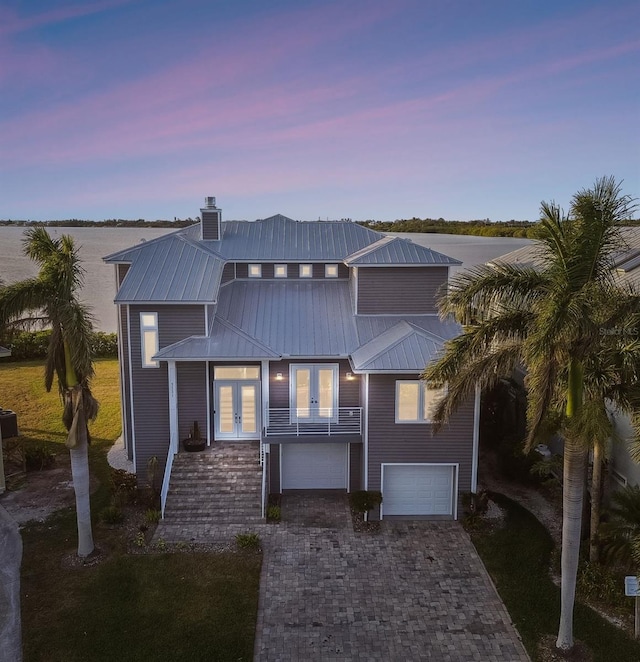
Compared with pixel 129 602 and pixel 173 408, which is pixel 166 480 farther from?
pixel 129 602

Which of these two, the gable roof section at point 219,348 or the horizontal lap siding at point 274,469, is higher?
the gable roof section at point 219,348

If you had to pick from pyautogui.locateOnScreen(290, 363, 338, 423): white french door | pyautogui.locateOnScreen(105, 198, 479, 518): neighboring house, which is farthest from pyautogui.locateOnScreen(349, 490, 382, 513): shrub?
pyautogui.locateOnScreen(290, 363, 338, 423): white french door

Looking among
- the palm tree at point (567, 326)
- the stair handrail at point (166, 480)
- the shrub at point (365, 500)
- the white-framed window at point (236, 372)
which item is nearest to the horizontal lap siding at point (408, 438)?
the shrub at point (365, 500)

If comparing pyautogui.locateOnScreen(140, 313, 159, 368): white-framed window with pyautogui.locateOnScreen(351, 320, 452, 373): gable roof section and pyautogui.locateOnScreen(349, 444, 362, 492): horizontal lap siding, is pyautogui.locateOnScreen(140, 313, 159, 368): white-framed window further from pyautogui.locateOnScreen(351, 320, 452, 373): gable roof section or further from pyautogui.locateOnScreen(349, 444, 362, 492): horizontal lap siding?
pyautogui.locateOnScreen(349, 444, 362, 492): horizontal lap siding

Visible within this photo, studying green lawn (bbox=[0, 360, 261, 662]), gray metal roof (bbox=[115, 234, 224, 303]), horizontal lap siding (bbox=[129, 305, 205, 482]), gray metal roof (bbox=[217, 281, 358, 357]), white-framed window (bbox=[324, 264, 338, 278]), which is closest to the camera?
green lawn (bbox=[0, 360, 261, 662])

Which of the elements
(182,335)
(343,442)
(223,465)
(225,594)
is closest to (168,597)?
(225,594)

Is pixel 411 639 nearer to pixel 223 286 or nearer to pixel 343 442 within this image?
pixel 343 442

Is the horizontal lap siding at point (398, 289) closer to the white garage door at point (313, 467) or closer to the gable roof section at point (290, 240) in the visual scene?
the gable roof section at point (290, 240)
